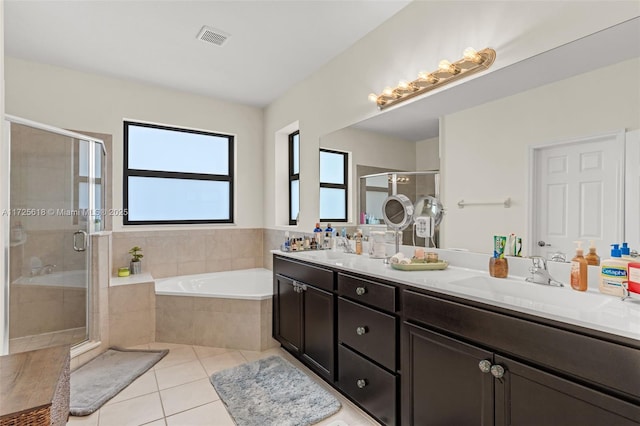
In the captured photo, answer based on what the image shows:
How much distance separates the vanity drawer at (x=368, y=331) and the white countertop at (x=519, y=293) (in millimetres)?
Answer: 211

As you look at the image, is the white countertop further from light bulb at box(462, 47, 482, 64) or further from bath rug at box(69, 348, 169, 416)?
bath rug at box(69, 348, 169, 416)

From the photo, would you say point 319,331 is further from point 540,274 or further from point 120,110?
point 120,110

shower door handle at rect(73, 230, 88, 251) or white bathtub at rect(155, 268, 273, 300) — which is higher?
shower door handle at rect(73, 230, 88, 251)

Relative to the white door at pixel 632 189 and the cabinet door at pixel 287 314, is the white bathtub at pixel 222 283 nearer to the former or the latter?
the cabinet door at pixel 287 314

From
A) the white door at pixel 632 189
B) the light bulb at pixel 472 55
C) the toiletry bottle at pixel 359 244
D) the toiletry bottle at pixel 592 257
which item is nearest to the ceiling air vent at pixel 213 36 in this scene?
the light bulb at pixel 472 55

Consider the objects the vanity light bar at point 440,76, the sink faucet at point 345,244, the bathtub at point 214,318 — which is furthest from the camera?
the bathtub at point 214,318

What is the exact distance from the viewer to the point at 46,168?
8.32 feet

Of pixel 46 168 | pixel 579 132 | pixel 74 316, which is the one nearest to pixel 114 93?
pixel 46 168

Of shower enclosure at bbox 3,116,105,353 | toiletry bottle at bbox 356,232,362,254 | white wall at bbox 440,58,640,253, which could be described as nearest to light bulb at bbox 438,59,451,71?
white wall at bbox 440,58,640,253

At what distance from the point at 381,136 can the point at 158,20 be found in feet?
5.86

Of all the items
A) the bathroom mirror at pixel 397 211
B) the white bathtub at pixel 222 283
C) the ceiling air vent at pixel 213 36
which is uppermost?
the ceiling air vent at pixel 213 36

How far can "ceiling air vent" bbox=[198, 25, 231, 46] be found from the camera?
7.91 ft

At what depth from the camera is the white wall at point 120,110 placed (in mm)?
2885

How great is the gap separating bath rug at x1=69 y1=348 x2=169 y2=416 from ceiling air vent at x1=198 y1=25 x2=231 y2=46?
8.39ft
